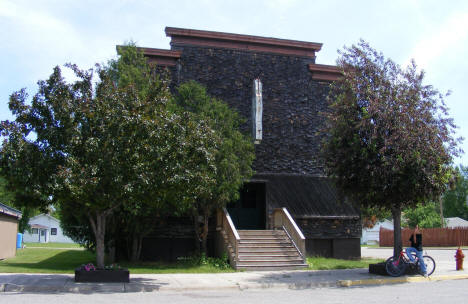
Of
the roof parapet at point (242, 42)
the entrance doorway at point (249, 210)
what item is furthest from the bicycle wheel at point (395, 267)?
the roof parapet at point (242, 42)

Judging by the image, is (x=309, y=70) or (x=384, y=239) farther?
(x=384, y=239)

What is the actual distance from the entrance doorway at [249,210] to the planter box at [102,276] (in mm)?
10735

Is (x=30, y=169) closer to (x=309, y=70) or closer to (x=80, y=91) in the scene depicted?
(x=80, y=91)

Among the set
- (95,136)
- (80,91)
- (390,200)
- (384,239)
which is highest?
(80,91)

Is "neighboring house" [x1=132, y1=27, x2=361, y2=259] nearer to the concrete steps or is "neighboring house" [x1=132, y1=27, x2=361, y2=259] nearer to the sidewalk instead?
the concrete steps

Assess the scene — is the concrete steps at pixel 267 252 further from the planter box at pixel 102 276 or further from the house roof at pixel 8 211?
the house roof at pixel 8 211

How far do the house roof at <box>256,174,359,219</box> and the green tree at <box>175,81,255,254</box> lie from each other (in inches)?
115

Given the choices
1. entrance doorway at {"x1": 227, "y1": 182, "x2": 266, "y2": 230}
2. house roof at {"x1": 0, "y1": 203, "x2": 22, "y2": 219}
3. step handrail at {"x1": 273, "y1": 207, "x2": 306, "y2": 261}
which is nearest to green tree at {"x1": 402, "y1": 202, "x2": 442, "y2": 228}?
entrance doorway at {"x1": 227, "y1": 182, "x2": 266, "y2": 230}

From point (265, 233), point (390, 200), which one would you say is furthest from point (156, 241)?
point (390, 200)

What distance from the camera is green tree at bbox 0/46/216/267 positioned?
1245 cm

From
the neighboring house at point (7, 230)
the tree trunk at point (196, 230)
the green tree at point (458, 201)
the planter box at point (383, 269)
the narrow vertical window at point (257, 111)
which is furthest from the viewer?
the green tree at point (458, 201)

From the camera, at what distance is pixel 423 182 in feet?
47.1

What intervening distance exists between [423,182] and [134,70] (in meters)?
11.6

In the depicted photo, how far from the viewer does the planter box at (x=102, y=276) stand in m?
12.7
